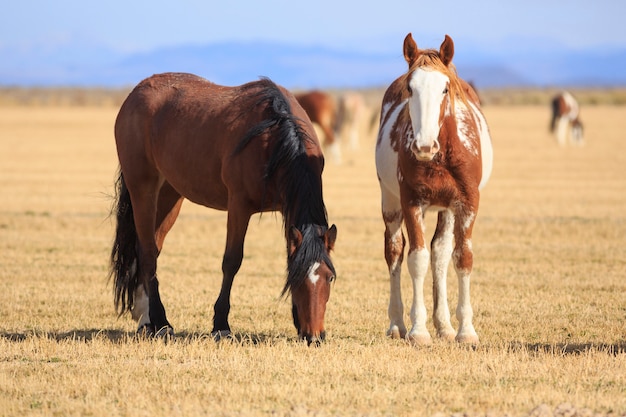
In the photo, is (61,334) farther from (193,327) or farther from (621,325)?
(621,325)

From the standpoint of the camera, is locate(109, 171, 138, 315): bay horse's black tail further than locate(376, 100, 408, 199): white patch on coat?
Yes

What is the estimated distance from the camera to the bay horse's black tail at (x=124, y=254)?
30.1 feet

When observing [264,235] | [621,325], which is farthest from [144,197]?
[264,235]

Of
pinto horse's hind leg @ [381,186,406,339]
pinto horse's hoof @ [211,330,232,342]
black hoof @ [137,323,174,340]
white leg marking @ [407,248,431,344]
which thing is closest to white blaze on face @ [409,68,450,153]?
white leg marking @ [407,248,431,344]

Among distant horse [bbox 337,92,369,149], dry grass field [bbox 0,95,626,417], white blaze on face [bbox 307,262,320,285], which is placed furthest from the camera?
distant horse [bbox 337,92,369,149]

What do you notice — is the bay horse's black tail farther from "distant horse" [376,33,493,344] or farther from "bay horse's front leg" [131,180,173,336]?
"distant horse" [376,33,493,344]

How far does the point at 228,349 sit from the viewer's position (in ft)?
24.8

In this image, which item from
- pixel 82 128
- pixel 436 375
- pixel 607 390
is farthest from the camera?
pixel 82 128

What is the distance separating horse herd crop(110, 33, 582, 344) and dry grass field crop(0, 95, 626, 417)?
493 millimetres

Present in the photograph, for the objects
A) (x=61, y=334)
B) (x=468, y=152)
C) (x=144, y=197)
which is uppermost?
Result: (x=468, y=152)

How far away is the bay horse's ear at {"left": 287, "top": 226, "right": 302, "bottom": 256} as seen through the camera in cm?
750

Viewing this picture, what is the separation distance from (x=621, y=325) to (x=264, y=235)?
7407 millimetres

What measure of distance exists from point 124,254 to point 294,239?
2441mm

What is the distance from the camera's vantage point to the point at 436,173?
778 cm
